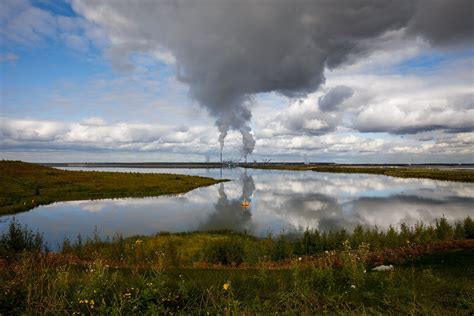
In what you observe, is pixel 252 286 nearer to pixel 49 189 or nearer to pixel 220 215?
pixel 220 215

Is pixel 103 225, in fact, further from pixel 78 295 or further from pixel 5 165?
pixel 5 165

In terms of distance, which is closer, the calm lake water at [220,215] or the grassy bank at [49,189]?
the calm lake water at [220,215]

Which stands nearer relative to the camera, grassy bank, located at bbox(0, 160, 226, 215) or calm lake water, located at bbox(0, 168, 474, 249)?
calm lake water, located at bbox(0, 168, 474, 249)

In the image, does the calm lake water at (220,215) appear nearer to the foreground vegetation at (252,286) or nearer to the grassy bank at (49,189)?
the grassy bank at (49,189)

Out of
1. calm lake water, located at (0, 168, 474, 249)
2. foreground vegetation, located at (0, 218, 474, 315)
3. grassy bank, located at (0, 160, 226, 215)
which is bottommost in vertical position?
calm lake water, located at (0, 168, 474, 249)

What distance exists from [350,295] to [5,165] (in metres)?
86.8

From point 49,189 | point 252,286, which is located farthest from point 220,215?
point 49,189

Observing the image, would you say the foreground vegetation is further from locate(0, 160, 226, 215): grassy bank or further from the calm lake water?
locate(0, 160, 226, 215): grassy bank

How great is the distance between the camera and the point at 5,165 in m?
73.8

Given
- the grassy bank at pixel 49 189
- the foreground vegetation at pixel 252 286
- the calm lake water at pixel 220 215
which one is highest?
the foreground vegetation at pixel 252 286

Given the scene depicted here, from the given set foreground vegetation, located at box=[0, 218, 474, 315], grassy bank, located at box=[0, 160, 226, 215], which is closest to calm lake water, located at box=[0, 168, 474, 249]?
grassy bank, located at box=[0, 160, 226, 215]

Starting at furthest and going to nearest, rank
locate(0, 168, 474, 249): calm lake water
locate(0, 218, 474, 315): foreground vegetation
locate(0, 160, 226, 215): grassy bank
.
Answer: locate(0, 160, 226, 215): grassy bank, locate(0, 168, 474, 249): calm lake water, locate(0, 218, 474, 315): foreground vegetation

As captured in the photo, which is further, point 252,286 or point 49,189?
point 49,189

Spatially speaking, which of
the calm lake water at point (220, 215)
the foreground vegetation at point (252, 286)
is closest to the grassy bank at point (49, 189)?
the calm lake water at point (220, 215)
